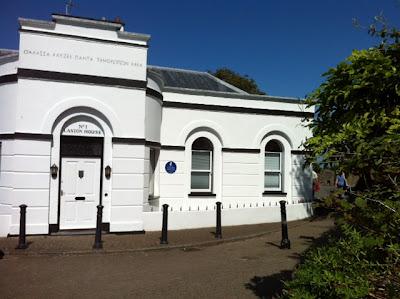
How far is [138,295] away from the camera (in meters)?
6.57

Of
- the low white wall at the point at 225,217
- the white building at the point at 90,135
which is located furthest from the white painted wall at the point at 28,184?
the low white wall at the point at 225,217

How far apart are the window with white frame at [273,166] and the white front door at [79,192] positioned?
6.59 m

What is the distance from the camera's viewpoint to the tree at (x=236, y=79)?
36.7 m

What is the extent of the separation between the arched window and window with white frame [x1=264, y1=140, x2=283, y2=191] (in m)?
2.24

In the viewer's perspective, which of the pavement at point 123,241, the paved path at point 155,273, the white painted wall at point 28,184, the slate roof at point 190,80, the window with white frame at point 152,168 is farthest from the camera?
the slate roof at point 190,80

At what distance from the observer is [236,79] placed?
3691 cm

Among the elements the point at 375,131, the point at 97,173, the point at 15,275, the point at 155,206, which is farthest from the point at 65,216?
the point at 375,131

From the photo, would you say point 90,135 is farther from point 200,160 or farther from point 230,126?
point 230,126

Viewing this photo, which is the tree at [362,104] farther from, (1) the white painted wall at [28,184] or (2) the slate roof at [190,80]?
(2) the slate roof at [190,80]

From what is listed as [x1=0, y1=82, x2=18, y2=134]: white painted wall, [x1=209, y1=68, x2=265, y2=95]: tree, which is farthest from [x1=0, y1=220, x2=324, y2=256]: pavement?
[x1=209, y1=68, x2=265, y2=95]: tree

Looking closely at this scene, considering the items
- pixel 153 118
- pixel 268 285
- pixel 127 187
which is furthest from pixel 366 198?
pixel 153 118

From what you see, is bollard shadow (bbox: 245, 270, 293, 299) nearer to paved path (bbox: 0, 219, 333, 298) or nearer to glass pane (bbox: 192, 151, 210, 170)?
paved path (bbox: 0, 219, 333, 298)

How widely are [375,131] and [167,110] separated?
395 inches

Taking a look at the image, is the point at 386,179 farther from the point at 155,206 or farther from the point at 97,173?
the point at 155,206
